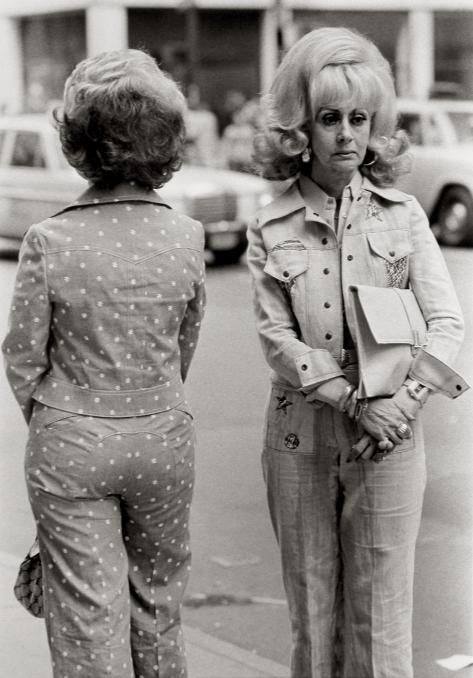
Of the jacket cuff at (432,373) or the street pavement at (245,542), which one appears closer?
the jacket cuff at (432,373)

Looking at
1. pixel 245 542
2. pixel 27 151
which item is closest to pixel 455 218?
pixel 27 151

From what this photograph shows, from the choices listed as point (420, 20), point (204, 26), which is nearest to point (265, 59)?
point (204, 26)

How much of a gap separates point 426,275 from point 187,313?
0.62 meters

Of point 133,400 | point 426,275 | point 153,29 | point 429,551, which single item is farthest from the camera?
point 153,29

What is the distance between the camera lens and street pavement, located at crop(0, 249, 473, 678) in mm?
4094

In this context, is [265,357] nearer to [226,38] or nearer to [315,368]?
[315,368]

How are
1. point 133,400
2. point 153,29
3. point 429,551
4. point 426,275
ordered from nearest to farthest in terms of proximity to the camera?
point 133,400 → point 426,275 → point 429,551 → point 153,29

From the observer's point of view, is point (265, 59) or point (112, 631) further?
point (265, 59)

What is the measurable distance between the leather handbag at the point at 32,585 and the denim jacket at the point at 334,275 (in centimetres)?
80

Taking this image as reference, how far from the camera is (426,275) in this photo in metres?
2.96

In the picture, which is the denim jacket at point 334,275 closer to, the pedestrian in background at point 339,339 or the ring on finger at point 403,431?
the pedestrian in background at point 339,339

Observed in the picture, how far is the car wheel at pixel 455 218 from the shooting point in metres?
15.2

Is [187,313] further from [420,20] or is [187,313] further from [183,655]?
[420,20]

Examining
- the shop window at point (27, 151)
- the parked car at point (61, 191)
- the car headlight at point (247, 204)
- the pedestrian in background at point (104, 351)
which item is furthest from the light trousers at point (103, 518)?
the shop window at point (27, 151)
